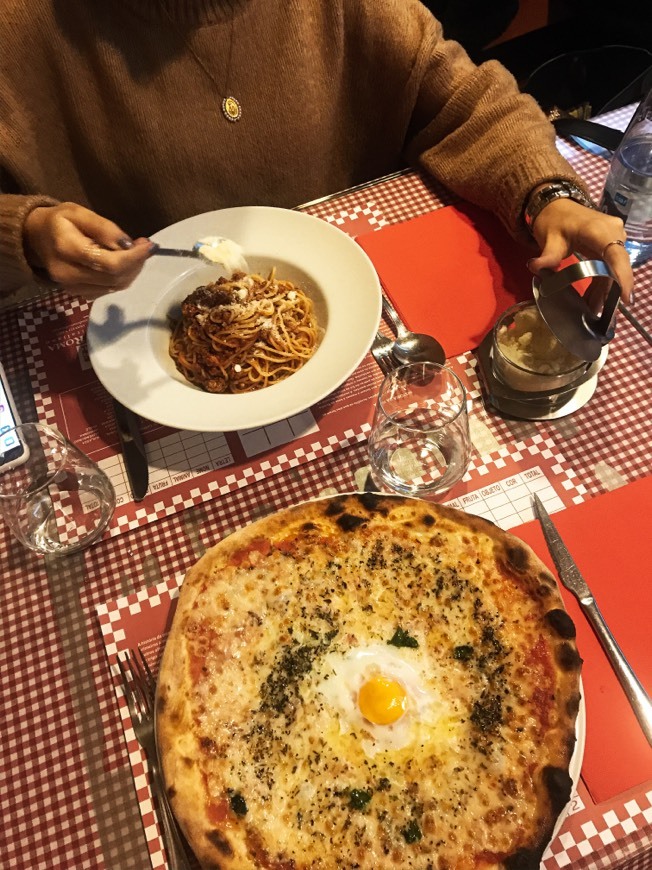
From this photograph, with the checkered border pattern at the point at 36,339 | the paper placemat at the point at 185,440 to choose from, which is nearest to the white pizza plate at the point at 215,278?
the paper placemat at the point at 185,440

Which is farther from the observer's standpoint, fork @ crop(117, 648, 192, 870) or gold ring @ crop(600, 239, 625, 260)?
gold ring @ crop(600, 239, 625, 260)

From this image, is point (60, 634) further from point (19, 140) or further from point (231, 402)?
point (19, 140)

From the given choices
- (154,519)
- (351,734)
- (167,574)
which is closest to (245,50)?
(154,519)

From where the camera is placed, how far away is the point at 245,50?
215 cm

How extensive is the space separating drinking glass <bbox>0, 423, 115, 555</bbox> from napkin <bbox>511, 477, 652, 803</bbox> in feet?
3.66

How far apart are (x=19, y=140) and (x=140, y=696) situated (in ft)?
5.84

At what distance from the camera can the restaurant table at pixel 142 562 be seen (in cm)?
133

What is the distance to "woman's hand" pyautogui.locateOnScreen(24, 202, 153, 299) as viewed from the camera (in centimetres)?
173

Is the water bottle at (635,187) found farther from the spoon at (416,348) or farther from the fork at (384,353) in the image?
the fork at (384,353)

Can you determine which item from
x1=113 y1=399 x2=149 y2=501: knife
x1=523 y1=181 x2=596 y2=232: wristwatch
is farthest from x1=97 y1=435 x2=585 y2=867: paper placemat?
x1=523 y1=181 x2=596 y2=232: wristwatch

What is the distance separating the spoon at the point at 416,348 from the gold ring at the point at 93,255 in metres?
0.87

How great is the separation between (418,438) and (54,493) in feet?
3.26

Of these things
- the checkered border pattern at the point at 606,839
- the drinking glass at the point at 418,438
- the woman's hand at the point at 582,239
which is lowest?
the checkered border pattern at the point at 606,839

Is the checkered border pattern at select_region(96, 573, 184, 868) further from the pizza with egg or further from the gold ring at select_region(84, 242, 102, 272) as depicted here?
the gold ring at select_region(84, 242, 102, 272)
